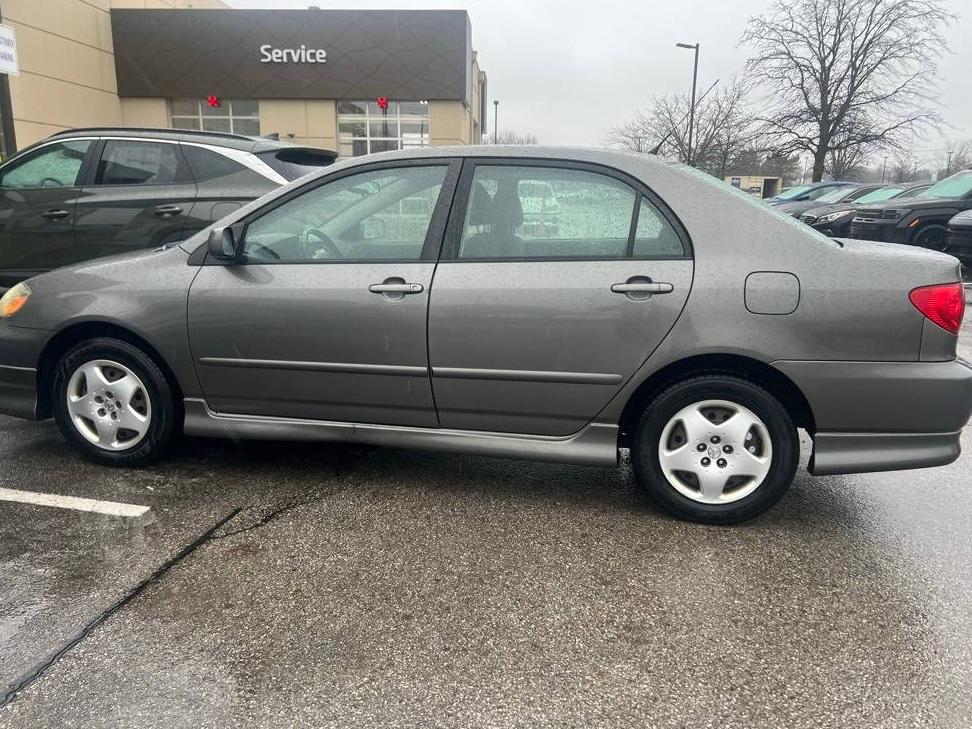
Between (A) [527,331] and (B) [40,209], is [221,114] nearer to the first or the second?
(B) [40,209]

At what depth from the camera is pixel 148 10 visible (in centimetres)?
2334

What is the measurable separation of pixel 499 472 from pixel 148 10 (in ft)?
82.9

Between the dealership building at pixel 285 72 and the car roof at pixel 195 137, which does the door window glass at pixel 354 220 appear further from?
the dealership building at pixel 285 72

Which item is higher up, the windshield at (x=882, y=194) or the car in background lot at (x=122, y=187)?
the windshield at (x=882, y=194)

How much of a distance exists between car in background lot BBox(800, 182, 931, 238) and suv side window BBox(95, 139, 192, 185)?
1281cm

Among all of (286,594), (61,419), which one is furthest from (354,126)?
(286,594)

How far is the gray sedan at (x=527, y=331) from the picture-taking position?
2.98 m

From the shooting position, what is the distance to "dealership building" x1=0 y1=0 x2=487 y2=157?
22688mm

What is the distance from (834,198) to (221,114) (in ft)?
61.5

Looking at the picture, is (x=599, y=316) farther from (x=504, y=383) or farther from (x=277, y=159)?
(x=277, y=159)

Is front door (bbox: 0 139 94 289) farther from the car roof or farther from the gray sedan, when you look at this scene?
the gray sedan

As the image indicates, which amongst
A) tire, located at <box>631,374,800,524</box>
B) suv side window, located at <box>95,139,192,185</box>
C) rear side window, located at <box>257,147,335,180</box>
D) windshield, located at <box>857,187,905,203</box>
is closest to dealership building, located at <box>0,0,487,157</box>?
windshield, located at <box>857,187,905,203</box>

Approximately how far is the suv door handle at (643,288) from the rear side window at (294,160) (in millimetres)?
3104

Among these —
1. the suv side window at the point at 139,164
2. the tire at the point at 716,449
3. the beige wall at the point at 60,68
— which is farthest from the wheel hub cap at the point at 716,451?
the beige wall at the point at 60,68
